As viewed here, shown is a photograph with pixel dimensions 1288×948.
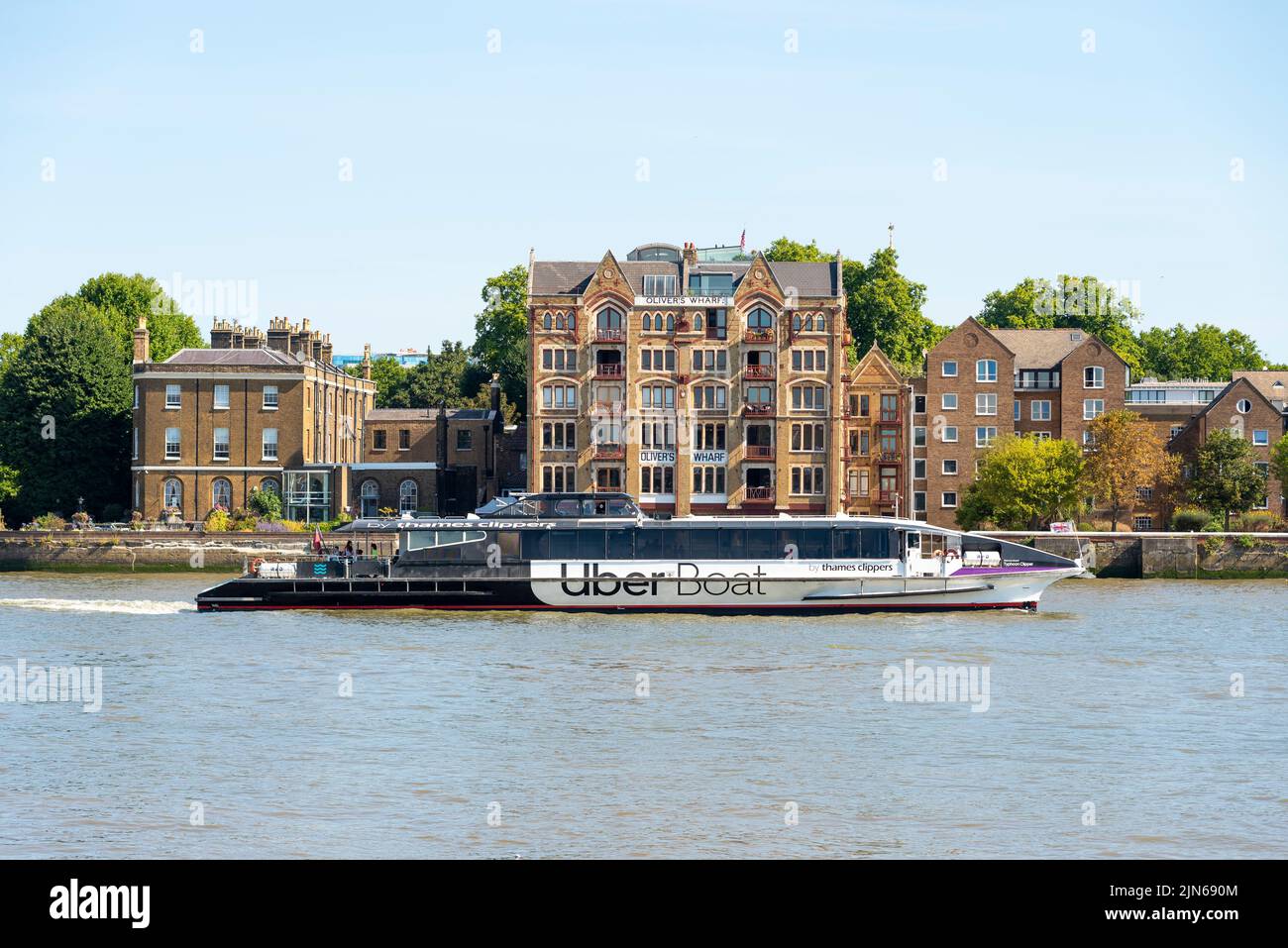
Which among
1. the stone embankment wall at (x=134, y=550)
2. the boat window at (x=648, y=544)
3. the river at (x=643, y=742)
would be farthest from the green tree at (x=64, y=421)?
the boat window at (x=648, y=544)

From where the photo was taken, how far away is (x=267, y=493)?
307 feet

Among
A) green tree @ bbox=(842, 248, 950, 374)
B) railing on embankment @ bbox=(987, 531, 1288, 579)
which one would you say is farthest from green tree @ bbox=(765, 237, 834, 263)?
railing on embankment @ bbox=(987, 531, 1288, 579)

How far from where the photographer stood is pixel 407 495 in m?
98.5

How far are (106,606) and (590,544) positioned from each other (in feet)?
57.9

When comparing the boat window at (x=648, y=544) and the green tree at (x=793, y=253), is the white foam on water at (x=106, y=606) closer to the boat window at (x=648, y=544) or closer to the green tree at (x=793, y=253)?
the boat window at (x=648, y=544)

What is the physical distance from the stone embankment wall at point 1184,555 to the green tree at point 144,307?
65.9 metres

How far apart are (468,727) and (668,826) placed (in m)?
9.42

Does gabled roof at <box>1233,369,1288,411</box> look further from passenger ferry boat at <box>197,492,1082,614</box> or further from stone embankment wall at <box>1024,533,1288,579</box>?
passenger ferry boat at <box>197,492,1082,614</box>

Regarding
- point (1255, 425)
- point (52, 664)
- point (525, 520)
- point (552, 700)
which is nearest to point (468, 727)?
point (552, 700)

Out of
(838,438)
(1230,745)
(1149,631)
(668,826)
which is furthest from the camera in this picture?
(838,438)

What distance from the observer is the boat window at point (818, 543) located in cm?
5797
